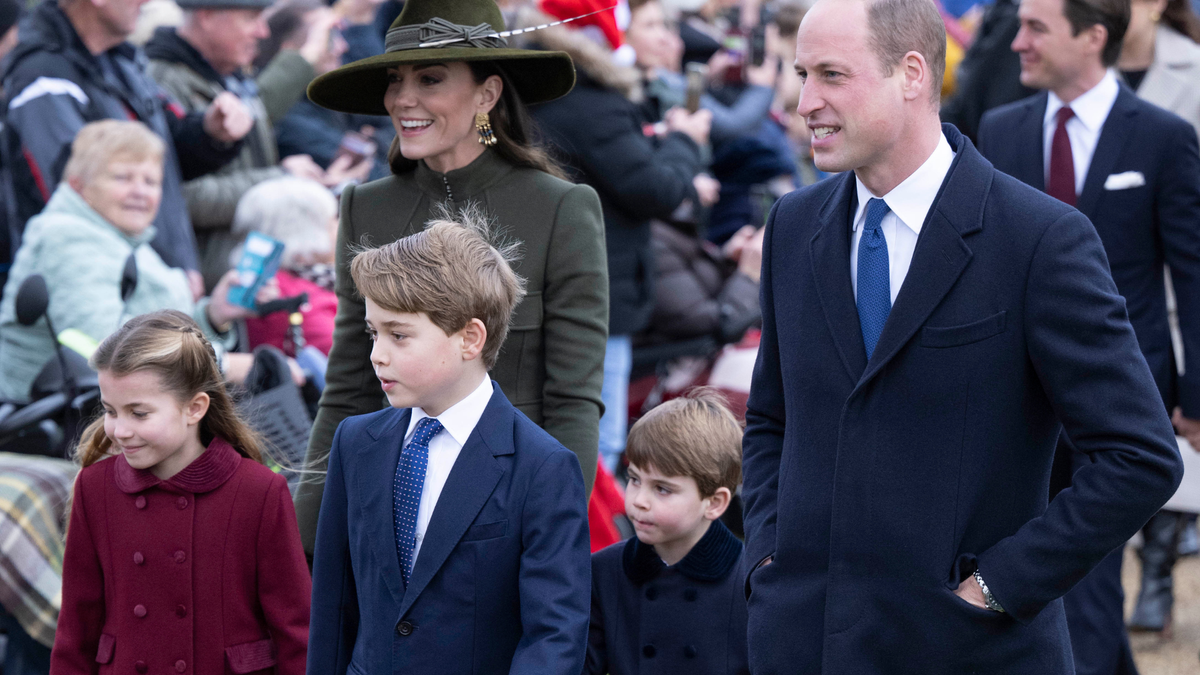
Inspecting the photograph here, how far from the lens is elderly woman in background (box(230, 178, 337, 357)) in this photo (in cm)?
557

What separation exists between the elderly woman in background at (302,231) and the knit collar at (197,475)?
245 cm

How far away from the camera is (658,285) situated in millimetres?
6441

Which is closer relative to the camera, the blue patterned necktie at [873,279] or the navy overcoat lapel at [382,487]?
the blue patterned necktie at [873,279]

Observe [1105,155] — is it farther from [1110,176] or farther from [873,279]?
[873,279]

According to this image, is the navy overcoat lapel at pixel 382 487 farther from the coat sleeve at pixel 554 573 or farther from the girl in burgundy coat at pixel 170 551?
the girl in burgundy coat at pixel 170 551

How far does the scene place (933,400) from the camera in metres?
2.17

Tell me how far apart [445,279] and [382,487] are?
0.43 m

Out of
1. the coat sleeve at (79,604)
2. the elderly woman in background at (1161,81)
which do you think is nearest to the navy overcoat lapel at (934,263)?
the coat sleeve at (79,604)

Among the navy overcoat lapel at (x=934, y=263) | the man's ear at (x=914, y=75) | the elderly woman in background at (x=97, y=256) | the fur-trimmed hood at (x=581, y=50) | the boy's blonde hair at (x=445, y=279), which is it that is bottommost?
the elderly woman in background at (x=97, y=256)

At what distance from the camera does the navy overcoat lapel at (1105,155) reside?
4.16m

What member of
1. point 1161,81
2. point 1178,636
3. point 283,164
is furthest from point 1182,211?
point 283,164

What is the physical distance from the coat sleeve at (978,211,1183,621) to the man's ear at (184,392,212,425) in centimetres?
188

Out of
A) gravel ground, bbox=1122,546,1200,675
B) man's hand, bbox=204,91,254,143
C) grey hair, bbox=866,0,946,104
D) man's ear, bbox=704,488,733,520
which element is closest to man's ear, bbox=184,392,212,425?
man's ear, bbox=704,488,733,520

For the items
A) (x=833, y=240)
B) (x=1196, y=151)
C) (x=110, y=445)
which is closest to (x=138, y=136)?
(x=110, y=445)
